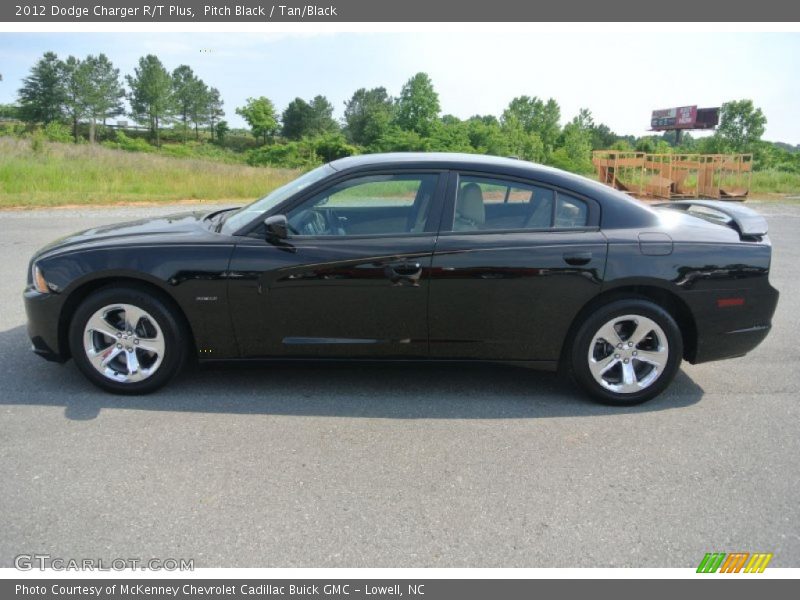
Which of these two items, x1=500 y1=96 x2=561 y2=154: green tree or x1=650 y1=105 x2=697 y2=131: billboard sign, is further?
x1=650 y1=105 x2=697 y2=131: billboard sign

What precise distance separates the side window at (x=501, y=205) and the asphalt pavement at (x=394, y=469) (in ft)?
3.52

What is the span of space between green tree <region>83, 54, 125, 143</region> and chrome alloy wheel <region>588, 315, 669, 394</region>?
85.3 metres

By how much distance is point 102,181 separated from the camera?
19.6 meters

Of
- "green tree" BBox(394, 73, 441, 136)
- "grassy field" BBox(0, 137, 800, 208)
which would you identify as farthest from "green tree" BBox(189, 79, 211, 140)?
"grassy field" BBox(0, 137, 800, 208)

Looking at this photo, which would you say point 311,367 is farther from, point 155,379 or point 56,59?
point 56,59

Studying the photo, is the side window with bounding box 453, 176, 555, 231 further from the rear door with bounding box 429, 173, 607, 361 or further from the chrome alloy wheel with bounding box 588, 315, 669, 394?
the chrome alloy wheel with bounding box 588, 315, 669, 394

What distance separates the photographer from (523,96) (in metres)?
39.2

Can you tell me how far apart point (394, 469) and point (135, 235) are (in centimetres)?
235

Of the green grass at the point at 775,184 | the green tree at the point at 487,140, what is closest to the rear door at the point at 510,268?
the green tree at the point at 487,140

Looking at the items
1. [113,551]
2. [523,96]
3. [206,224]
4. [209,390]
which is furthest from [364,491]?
[523,96]

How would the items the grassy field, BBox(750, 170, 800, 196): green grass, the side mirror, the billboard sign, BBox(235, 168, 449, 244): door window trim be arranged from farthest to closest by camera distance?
the billboard sign → BBox(750, 170, 800, 196): green grass → the grassy field → BBox(235, 168, 449, 244): door window trim → the side mirror

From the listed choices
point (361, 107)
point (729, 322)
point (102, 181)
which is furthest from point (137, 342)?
point (361, 107)

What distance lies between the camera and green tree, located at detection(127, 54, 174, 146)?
80.6 meters

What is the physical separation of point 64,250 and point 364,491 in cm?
256
